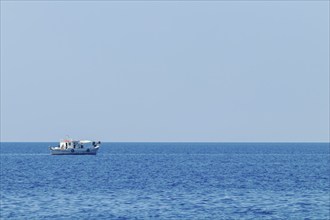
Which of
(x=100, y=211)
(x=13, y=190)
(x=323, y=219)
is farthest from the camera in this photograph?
(x=13, y=190)

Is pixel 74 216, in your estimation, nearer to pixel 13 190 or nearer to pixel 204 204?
pixel 204 204

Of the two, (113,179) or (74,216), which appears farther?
(113,179)

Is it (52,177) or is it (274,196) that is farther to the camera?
(52,177)

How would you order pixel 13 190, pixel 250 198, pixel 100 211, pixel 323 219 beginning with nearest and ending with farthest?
pixel 323 219 < pixel 100 211 < pixel 250 198 < pixel 13 190

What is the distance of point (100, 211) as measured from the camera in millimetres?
66562

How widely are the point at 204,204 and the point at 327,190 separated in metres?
22.6

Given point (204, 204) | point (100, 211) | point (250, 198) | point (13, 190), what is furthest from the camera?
point (13, 190)

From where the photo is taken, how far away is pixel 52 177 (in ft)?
375

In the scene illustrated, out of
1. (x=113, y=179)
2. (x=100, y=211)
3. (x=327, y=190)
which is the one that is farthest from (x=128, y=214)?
(x=113, y=179)

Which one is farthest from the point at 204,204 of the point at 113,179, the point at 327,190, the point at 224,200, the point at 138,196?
the point at 113,179

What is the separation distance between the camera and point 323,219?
61.3 m

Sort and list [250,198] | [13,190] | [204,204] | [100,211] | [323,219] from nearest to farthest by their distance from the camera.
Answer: [323,219], [100,211], [204,204], [250,198], [13,190]

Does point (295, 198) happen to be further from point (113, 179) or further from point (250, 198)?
point (113, 179)

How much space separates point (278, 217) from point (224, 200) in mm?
14072
